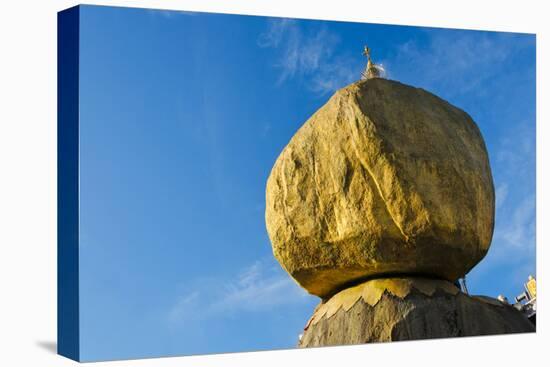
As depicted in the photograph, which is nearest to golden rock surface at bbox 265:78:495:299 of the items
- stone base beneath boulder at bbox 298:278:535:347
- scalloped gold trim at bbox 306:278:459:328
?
scalloped gold trim at bbox 306:278:459:328

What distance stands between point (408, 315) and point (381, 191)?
69.5 inches

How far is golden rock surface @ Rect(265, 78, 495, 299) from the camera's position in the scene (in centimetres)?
1143

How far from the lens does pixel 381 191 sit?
1140 cm

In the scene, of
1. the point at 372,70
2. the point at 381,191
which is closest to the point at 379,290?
the point at 381,191

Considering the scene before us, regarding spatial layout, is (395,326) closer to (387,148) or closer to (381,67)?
(387,148)

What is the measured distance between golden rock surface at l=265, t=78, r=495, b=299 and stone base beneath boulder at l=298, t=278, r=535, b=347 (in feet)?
0.92

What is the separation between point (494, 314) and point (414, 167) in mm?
2556

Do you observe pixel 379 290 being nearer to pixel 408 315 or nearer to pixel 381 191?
pixel 408 315

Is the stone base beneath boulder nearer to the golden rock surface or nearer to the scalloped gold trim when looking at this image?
the scalloped gold trim

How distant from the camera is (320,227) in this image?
12.0 m

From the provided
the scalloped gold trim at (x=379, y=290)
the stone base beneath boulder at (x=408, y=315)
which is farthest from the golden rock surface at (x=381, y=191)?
the stone base beneath boulder at (x=408, y=315)

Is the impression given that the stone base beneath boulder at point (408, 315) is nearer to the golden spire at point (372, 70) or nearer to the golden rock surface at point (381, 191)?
the golden rock surface at point (381, 191)

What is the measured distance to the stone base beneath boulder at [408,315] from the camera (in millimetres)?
11469

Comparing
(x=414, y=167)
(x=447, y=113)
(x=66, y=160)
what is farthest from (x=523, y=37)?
(x=66, y=160)
